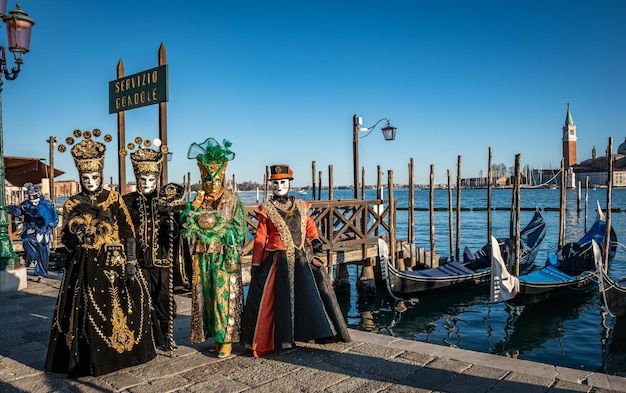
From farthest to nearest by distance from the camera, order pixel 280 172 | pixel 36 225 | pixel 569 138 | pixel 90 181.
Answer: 1. pixel 569 138
2. pixel 36 225
3. pixel 280 172
4. pixel 90 181

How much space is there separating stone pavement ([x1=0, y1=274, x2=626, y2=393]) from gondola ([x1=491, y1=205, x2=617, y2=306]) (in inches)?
243

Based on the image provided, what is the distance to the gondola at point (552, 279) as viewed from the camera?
384 inches

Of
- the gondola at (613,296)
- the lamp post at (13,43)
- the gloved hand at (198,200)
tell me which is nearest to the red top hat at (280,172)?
the gloved hand at (198,200)

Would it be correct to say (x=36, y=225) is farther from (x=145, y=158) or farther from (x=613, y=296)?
(x=613, y=296)

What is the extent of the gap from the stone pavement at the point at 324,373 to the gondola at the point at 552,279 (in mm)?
6161

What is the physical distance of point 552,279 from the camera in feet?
35.7

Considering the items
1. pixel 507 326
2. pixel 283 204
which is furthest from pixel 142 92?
pixel 507 326

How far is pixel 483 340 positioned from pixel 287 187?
5.96 m

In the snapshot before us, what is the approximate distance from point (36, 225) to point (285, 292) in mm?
5740

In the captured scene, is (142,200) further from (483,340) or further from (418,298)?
(418,298)

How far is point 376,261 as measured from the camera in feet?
39.0

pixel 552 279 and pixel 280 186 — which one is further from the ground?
pixel 280 186

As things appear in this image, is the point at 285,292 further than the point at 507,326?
No

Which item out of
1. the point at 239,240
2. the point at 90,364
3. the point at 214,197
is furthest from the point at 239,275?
the point at 90,364
